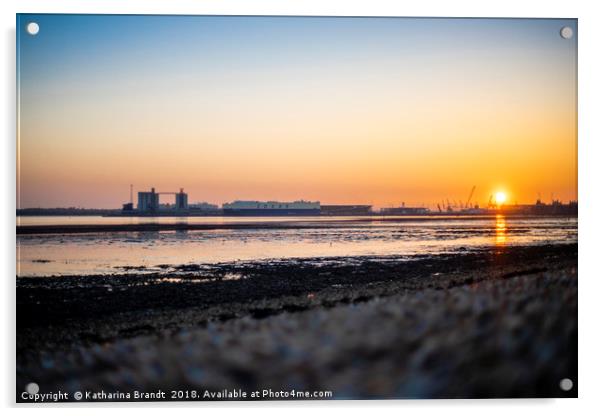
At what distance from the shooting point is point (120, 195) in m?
8.23

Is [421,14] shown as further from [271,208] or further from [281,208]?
[271,208]

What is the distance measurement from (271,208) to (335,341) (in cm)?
338

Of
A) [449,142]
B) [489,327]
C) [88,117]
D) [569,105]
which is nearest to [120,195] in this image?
Result: [88,117]

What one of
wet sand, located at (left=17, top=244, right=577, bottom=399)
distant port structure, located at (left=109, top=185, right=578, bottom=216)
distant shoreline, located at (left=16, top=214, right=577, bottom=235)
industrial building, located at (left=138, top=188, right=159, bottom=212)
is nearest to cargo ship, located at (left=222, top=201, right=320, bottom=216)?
distant port structure, located at (left=109, top=185, right=578, bottom=216)

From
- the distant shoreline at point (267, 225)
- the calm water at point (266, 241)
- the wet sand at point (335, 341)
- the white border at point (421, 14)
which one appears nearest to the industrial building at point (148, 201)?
the calm water at point (266, 241)

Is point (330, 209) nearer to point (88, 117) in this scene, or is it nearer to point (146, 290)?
point (146, 290)

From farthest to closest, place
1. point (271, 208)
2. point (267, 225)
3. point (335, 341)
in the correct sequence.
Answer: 1. point (267, 225)
2. point (271, 208)
3. point (335, 341)

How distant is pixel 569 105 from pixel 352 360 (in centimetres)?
399

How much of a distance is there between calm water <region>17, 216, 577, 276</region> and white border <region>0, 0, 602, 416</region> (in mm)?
306

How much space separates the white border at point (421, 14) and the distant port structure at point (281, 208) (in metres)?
1.38

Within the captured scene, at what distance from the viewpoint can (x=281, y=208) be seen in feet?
28.3

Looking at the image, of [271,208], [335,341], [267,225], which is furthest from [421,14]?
[267,225]

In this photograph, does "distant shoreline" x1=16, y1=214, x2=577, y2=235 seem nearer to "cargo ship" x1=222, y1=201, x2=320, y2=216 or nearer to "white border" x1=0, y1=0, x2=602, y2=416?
"cargo ship" x1=222, y1=201, x2=320, y2=216

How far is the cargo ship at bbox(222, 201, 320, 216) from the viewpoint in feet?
28.2
